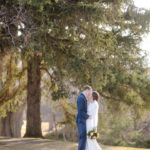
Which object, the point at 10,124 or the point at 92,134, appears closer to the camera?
the point at 92,134

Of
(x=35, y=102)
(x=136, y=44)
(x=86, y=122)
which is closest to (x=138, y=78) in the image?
(x=136, y=44)

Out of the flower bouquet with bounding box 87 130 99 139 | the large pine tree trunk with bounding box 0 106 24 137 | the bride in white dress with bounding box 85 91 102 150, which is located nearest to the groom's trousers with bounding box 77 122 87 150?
the bride in white dress with bounding box 85 91 102 150

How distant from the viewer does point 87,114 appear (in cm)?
734

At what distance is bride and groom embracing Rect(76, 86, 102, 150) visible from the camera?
23.9 ft

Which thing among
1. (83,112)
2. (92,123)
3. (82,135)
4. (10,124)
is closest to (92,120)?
(92,123)

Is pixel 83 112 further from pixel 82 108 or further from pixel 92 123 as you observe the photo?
pixel 92 123

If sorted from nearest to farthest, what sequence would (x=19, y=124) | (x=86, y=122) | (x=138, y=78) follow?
(x=86, y=122), (x=138, y=78), (x=19, y=124)

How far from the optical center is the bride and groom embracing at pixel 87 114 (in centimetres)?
Answer: 728

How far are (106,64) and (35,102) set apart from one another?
6.09 meters

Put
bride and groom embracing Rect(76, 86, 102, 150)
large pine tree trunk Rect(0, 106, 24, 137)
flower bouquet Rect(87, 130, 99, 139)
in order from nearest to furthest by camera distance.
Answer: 1. flower bouquet Rect(87, 130, 99, 139)
2. bride and groom embracing Rect(76, 86, 102, 150)
3. large pine tree trunk Rect(0, 106, 24, 137)

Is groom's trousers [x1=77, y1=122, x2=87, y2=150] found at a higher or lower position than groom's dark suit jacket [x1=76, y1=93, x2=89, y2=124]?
lower

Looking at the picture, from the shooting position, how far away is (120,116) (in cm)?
1354

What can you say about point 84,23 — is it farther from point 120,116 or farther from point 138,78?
point 120,116

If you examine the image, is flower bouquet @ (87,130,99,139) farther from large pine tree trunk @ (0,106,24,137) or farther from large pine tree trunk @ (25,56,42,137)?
large pine tree trunk @ (0,106,24,137)
